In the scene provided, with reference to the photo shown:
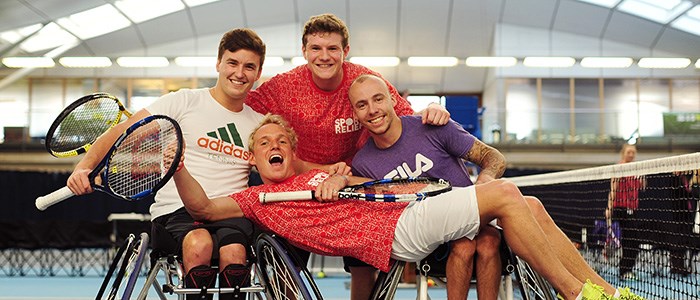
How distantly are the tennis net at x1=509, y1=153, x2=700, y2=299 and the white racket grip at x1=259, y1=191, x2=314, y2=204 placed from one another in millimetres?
1969

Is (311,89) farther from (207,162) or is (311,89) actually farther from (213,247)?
(213,247)

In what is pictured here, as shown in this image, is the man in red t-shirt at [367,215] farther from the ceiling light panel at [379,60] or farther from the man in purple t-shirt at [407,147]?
the ceiling light panel at [379,60]

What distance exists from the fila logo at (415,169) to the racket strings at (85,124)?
131 centimetres

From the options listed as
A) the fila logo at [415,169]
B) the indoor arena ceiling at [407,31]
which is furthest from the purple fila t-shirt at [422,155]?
the indoor arena ceiling at [407,31]

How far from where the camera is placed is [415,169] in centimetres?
317

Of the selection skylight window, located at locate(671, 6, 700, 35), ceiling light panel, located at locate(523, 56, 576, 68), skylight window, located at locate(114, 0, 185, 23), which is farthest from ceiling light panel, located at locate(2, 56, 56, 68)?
skylight window, located at locate(671, 6, 700, 35)

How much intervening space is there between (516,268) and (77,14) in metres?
18.0

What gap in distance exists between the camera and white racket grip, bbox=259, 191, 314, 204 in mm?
2902

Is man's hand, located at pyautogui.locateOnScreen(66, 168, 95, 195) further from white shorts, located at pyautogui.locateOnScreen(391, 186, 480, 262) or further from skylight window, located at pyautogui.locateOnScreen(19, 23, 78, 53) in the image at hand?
skylight window, located at pyautogui.locateOnScreen(19, 23, 78, 53)

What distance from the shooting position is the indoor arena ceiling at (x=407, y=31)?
67.8 feet

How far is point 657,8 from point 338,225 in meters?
19.2

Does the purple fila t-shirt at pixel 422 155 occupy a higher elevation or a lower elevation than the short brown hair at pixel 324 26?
lower

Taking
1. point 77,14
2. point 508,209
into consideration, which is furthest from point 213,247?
point 77,14

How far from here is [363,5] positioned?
20.6 m
